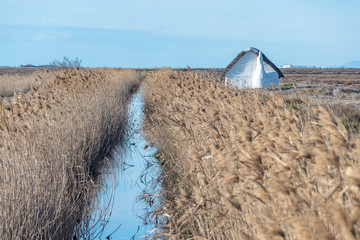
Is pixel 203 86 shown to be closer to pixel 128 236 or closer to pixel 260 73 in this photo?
pixel 128 236

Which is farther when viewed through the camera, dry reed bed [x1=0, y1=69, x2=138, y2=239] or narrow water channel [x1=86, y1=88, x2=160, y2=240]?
narrow water channel [x1=86, y1=88, x2=160, y2=240]

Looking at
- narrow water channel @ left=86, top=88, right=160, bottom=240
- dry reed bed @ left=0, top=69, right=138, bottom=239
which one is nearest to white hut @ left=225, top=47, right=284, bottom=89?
narrow water channel @ left=86, top=88, right=160, bottom=240

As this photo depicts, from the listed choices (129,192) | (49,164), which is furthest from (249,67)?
(49,164)

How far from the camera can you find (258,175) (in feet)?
7.75

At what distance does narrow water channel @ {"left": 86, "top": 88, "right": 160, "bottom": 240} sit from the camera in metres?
5.62

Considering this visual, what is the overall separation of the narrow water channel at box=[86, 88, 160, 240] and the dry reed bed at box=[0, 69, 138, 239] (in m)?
0.27

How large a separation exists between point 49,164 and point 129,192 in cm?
287

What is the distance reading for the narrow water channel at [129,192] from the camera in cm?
562

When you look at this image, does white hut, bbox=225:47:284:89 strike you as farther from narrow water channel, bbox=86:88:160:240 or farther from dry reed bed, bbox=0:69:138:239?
dry reed bed, bbox=0:69:138:239

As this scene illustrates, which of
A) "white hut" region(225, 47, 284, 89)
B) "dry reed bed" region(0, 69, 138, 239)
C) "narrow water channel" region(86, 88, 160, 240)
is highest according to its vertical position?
"white hut" region(225, 47, 284, 89)

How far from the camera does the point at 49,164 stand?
4715 millimetres

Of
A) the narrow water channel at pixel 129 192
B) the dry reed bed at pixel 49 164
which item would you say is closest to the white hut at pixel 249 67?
the narrow water channel at pixel 129 192

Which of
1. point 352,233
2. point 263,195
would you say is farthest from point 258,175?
point 352,233

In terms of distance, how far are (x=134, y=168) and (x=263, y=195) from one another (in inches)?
271
